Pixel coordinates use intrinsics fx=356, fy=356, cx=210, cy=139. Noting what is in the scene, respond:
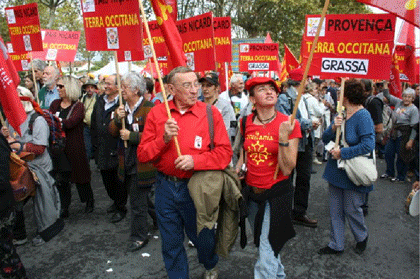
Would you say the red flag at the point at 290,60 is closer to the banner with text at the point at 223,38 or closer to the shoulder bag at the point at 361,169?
the banner with text at the point at 223,38

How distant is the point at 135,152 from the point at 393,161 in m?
5.55

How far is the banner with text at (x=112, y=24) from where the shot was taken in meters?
4.22

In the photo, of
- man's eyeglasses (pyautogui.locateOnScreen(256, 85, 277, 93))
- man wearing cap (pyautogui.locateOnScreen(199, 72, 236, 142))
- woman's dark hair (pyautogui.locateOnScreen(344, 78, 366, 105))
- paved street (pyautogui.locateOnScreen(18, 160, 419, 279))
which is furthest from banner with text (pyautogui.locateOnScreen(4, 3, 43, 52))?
woman's dark hair (pyautogui.locateOnScreen(344, 78, 366, 105))

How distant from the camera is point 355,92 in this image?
145 inches

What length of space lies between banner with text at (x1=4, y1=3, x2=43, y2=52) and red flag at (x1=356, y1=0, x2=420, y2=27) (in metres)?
5.44

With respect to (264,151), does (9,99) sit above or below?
above

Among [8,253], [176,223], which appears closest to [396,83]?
[176,223]

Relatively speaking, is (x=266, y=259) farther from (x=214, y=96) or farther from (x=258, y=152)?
(x=214, y=96)

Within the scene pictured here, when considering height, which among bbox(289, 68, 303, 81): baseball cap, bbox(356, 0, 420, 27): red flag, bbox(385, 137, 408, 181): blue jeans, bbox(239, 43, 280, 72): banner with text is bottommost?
→ bbox(385, 137, 408, 181): blue jeans

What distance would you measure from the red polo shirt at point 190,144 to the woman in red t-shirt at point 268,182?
0.85 ft

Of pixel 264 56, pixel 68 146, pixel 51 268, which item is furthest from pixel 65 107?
pixel 264 56

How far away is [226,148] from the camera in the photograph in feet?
9.87

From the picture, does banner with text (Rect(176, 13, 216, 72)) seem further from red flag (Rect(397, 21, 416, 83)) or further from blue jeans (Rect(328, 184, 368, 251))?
red flag (Rect(397, 21, 416, 83))

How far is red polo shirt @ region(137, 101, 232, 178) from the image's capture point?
9.59 ft
